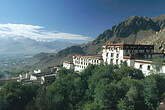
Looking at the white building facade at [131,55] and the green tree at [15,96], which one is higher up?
the white building facade at [131,55]

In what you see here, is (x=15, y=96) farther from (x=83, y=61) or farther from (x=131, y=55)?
(x=131, y=55)

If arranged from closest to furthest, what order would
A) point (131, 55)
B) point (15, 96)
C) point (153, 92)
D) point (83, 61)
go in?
point (153, 92), point (15, 96), point (131, 55), point (83, 61)

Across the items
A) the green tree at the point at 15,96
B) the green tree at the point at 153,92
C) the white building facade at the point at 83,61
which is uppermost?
the white building facade at the point at 83,61

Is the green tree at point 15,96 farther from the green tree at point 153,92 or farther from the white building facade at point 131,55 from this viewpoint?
the green tree at point 153,92

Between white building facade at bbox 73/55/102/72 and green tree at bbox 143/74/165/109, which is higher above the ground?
white building facade at bbox 73/55/102/72

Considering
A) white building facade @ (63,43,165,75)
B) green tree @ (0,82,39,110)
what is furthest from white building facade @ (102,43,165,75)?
green tree @ (0,82,39,110)

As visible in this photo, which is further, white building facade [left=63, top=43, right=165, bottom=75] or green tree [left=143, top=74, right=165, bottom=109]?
white building facade [left=63, top=43, right=165, bottom=75]

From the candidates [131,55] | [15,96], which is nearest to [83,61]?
[131,55]

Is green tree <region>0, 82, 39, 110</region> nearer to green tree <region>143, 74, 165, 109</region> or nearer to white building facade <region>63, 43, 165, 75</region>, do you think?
white building facade <region>63, 43, 165, 75</region>

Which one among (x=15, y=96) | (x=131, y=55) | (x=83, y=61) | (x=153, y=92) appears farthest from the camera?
(x=83, y=61)

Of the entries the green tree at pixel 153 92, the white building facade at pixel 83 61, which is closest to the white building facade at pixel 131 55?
the white building facade at pixel 83 61

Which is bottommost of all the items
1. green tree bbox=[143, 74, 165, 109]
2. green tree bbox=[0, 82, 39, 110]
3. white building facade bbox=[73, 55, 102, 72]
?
green tree bbox=[0, 82, 39, 110]

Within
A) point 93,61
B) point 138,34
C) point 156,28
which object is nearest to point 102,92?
point 93,61

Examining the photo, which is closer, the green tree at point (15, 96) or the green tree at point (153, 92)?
the green tree at point (153, 92)
